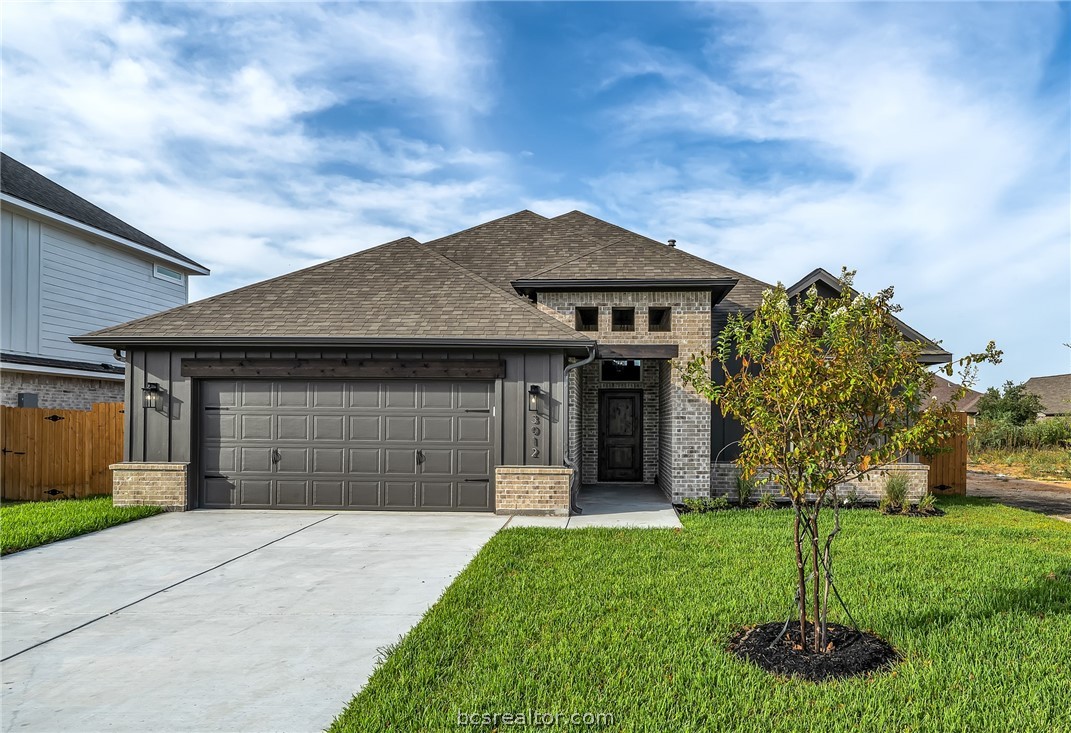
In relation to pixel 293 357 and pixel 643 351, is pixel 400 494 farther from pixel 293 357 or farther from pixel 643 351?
pixel 643 351

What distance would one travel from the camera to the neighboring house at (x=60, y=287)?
13.5 m

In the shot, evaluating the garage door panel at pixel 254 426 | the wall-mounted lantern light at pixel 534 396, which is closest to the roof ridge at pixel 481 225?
the garage door panel at pixel 254 426

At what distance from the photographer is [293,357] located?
10.5m

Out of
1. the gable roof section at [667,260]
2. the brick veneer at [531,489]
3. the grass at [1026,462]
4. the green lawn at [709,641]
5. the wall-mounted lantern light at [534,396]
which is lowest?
the grass at [1026,462]

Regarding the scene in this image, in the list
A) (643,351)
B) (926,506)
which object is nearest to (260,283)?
(643,351)

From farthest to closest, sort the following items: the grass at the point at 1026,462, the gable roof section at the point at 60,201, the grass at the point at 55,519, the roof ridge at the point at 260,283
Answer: the grass at the point at 1026,462, the gable roof section at the point at 60,201, the roof ridge at the point at 260,283, the grass at the point at 55,519

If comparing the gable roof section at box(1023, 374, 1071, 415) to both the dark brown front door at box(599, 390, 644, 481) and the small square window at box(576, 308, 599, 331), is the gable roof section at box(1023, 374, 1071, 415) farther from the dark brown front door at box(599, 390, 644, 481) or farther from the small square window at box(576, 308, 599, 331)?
the small square window at box(576, 308, 599, 331)

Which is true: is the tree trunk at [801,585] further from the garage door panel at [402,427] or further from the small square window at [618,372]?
the small square window at [618,372]

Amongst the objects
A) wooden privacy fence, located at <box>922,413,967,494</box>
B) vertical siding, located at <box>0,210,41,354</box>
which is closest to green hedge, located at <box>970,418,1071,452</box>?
wooden privacy fence, located at <box>922,413,967,494</box>

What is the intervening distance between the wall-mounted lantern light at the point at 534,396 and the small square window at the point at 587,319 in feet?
6.75

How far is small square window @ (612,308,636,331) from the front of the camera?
462 inches

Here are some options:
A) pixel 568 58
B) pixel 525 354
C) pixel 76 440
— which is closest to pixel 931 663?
pixel 525 354

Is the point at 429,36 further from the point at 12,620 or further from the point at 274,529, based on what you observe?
the point at 12,620

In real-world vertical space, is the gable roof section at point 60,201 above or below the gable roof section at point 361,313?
above
